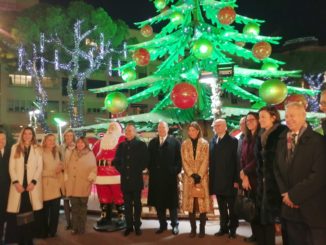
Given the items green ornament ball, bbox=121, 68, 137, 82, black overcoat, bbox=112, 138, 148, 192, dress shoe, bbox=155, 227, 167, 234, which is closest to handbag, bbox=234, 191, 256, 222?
dress shoe, bbox=155, 227, 167, 234

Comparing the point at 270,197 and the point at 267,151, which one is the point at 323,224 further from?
the point at 267,151

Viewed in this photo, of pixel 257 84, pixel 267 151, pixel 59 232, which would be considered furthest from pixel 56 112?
pixel 267 151

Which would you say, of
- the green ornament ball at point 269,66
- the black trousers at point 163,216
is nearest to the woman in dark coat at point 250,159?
the black trousers at point 163,216

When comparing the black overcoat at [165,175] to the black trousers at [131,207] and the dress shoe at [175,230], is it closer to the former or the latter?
the black trousers at [131,207]

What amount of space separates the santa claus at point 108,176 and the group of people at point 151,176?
0.02 m

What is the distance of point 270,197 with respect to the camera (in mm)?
4777

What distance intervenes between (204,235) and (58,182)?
2792mm

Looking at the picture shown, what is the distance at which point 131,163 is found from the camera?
6.76 metres

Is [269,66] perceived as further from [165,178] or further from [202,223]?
[202,223]

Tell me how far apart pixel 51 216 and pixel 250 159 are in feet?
12.2

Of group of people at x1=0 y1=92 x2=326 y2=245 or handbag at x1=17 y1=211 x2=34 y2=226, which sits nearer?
group of people at x1=0 y1=92 x2=326 y2=245

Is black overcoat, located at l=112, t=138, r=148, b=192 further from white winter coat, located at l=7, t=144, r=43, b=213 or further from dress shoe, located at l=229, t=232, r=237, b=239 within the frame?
dress shoe, located at l=229, t=232, r=237, b=239

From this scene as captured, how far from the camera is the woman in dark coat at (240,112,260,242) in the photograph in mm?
5527

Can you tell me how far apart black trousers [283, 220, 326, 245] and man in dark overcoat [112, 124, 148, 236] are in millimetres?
3040
